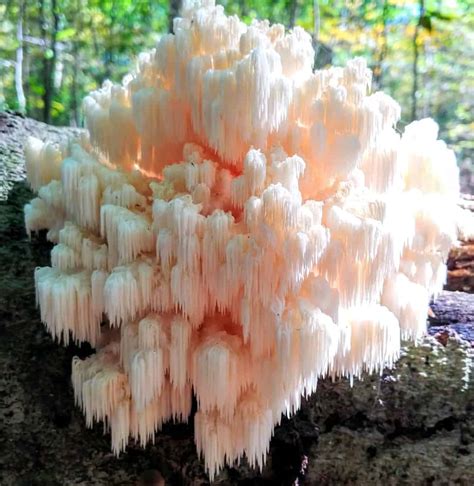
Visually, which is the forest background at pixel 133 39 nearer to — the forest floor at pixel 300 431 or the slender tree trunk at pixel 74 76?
the slender tree trunk at pixel 74 76

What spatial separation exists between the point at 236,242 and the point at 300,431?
1.15 meters

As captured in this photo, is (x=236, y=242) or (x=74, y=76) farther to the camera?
(x=74, y=76)

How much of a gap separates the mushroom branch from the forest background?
8857 mm

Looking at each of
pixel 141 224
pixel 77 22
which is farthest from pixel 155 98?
pixel 77 22

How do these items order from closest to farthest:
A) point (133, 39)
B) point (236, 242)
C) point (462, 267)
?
point (236, 242), point (462, 267), point (133, 39)

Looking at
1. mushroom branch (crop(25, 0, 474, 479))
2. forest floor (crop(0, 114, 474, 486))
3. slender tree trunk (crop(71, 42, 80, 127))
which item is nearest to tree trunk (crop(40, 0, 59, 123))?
slender tree trunk (crop(71, 42, 80, 127))

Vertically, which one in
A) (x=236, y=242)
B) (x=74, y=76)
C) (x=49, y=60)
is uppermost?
(x=74, y=76)

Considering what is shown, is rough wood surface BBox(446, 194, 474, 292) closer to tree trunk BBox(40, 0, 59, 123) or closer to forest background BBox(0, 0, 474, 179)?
forest background BBox(0, 0, 474, 179)

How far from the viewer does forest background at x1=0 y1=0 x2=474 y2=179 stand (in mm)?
11766

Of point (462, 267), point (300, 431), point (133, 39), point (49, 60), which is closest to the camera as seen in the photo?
point (300, 431)

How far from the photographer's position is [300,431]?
2.44m

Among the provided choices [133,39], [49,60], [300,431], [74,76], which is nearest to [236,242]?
[300,431]

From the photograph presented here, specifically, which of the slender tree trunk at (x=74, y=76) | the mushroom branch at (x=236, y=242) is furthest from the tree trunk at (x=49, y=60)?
the mushroom branch at (x=236, y=242)

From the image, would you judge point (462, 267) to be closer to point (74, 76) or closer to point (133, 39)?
point (74, 76)
